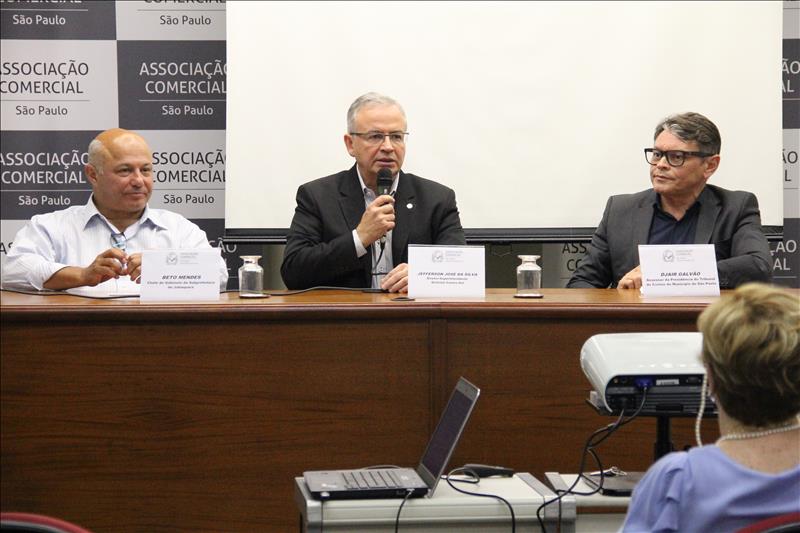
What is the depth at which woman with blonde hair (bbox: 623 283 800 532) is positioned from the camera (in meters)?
1.40

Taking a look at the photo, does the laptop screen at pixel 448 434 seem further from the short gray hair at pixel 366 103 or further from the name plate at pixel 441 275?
the short gray hair at pixel 366 103

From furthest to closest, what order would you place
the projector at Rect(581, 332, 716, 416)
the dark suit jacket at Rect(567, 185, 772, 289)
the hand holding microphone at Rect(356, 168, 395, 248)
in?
1. the dark suit jacket at Rect(567, 185, 772, 289)
2. the hand holding microphone at Rect(356, 168, 395, 248)
3. the projector at Rect(581, 332, 716, 416)

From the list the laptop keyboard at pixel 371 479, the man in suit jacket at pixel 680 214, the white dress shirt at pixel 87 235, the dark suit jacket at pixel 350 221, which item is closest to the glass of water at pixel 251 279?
the dark suit jacket at pixel 350 221

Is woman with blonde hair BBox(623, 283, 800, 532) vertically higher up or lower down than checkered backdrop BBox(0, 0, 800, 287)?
lower down

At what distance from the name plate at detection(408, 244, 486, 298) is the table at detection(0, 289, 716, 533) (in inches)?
7.9

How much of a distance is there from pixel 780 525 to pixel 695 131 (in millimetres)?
2443

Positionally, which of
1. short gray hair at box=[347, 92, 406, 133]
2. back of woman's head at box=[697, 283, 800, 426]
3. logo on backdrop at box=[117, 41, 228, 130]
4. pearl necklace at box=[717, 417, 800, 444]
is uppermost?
logo on backdrop at box=[117, 41, 228, 130]

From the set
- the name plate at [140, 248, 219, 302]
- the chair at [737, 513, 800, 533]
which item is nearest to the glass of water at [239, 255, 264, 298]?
the name plate at [140, 248, 219, 302]

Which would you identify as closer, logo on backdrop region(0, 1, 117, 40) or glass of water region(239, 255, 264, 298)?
glass of water region(239, 255, 264, 298)

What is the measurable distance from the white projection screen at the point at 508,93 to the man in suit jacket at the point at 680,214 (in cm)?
76

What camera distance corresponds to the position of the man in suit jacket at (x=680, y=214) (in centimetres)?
347

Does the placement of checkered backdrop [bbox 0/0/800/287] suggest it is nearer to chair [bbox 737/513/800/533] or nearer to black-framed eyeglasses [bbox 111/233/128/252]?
black-framed eyeglasses [bbox 111/233/128/252]

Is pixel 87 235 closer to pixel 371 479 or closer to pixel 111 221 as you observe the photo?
pixel 111 221

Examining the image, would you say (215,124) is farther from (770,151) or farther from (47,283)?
(770,151)
